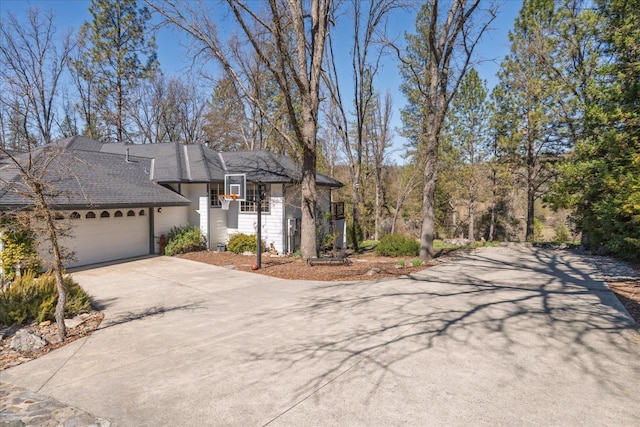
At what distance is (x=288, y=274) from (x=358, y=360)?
21.3 ft

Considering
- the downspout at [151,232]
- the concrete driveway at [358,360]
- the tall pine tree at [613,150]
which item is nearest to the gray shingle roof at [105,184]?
the downspout at [151,232]

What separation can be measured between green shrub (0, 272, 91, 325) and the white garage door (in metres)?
4.20

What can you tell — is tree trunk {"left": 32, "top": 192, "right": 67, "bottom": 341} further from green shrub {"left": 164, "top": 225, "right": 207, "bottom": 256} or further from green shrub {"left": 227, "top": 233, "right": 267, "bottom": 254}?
green shrub {"left": 227, "top": 233, "right": 267, "bottom": 254}

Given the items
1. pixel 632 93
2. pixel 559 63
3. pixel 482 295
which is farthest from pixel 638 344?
pixel 559 63

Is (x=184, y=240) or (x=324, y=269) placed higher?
(x=184, y=240)

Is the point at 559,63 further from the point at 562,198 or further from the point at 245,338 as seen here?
the point at 245,338

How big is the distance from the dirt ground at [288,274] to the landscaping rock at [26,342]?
0.08 meters

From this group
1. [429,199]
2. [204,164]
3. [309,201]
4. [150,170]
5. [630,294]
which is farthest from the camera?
[204,164]

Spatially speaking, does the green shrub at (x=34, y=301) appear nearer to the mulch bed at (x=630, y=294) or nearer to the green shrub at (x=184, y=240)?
the green shrub at (x=184, y=240)

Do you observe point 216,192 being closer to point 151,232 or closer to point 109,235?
point 151,232

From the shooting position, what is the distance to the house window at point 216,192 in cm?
1606

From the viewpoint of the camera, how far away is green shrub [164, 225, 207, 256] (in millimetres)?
14445

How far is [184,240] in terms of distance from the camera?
48.5ft

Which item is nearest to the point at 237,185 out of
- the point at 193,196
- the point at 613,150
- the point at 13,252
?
the point at 193,196
